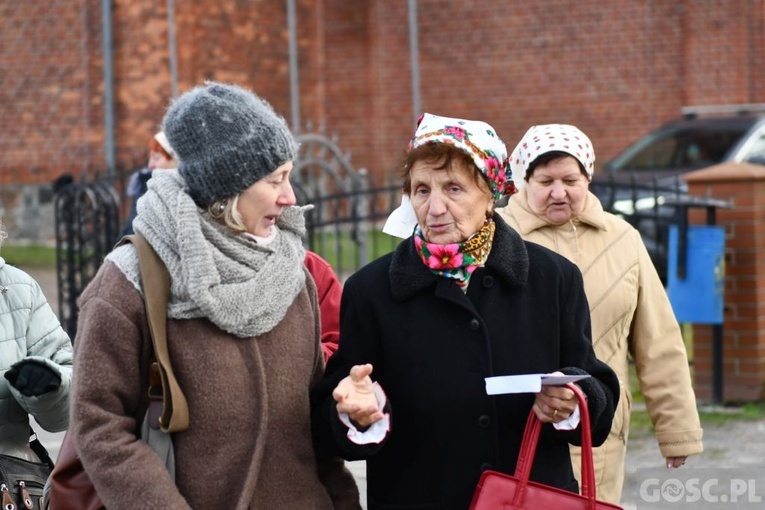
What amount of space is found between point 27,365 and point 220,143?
0.99 meters

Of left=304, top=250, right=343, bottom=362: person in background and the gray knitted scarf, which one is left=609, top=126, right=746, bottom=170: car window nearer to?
left=304, top=250, right=343, bottom=362: person in background

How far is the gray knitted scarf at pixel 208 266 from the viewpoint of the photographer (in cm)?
287

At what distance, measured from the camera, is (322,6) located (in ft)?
61.9

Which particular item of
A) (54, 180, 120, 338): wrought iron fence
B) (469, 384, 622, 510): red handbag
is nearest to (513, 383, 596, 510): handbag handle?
(469, 384, 622, 510): red handbag

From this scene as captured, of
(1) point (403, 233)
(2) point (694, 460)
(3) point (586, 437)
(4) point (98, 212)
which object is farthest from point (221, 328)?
(4) point (98, 212)

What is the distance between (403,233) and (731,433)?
4.66 meters

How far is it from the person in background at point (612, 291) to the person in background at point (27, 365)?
5.05 ft

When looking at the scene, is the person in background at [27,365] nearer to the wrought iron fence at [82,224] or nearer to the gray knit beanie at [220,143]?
the gray knit beanie at [220,143]

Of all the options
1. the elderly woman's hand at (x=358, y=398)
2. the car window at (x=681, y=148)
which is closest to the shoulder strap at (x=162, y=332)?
the elderly woman's hand at (x=358, y=398)

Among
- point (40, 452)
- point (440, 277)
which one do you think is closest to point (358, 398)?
point (440, 277)

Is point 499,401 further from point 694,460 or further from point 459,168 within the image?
point 694,460

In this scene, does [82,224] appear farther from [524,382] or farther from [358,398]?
[524,382]

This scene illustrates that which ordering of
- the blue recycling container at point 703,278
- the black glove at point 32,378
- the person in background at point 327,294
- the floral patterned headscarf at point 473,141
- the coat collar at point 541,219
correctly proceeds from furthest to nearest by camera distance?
the blue recycling container at point 703,278 → the coat collar at point 541,219 → the person in background at point 327,294 → the black glove at point 32,378 → the floral patterned headscarf at point 473,141

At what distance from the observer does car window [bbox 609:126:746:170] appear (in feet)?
42.8
